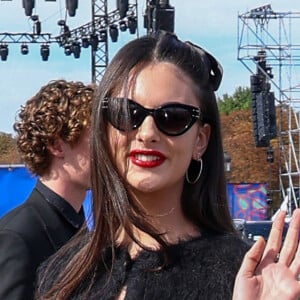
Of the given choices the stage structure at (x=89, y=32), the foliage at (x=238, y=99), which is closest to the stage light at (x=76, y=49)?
the stage structure at (x=89, y=32)

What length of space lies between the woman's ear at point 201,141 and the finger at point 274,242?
1.03ft

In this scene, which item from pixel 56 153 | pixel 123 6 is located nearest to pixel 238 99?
pixel 123 6

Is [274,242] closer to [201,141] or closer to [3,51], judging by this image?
[201,141]

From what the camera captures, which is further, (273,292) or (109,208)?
(109,208)

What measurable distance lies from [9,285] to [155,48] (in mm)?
915

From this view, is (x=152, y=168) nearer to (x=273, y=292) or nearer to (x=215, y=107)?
(x=215, y=107)

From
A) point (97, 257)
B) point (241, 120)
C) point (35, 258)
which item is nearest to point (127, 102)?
point (97, 257)

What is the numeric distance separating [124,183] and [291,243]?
42cm

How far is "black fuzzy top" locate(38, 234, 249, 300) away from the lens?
1951 mm

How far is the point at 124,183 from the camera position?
2027 mm

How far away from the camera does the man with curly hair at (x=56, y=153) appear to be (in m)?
3.01

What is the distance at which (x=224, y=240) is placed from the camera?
2.05 m

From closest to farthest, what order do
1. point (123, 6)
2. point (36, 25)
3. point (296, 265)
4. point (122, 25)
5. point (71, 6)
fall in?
point (296, 265), point (123, 6), point (71, 6), point (122, 25), point (36, 25)

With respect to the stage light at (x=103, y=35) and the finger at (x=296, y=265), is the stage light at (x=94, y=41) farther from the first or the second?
the finger at (x=296, y=265)
